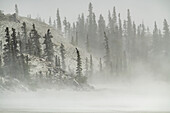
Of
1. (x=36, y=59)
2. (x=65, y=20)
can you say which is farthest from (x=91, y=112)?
(x=65, y=20)

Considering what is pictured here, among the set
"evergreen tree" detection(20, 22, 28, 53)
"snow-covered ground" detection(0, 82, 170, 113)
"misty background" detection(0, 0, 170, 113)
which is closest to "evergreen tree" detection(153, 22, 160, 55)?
"misty background" detection(0, 0, 170, 113)

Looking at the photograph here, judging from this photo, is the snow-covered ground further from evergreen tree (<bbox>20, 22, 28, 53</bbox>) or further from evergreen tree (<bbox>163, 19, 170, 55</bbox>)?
evergreen tree (<bbox>163, 19, 170, 55</bbox>)

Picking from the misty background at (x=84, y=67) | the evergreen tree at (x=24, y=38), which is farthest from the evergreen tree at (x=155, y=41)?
the evergreen tree at (x=24, y=38)

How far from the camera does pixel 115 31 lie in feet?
387

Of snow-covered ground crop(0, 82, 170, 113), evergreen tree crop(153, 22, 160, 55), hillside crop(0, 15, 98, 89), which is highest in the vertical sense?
evergreen tree crop(153, 22, 160, 55)

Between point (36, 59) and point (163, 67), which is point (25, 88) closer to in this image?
point (36, 59)

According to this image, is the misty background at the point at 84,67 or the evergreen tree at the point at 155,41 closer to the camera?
the misty background at the point at 84,67

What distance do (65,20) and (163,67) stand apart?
140ft

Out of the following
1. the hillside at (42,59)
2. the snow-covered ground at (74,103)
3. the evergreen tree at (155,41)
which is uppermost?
the evergreen tree at (155,41)

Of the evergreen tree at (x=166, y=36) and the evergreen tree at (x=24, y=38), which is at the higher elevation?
the evergreen tree at (x=166, y=36)

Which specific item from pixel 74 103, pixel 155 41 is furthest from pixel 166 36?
pixel 74 103

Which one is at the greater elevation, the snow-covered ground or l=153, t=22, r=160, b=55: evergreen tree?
l=153, t=22, r=160, b=55: evergreen tree

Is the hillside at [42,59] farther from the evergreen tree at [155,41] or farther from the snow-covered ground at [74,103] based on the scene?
the evergreen tree at [155,41]

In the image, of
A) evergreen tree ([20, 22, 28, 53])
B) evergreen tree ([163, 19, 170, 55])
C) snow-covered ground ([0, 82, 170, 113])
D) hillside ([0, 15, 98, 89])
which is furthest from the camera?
evergreen tree ([163, 19, 170, 55])
